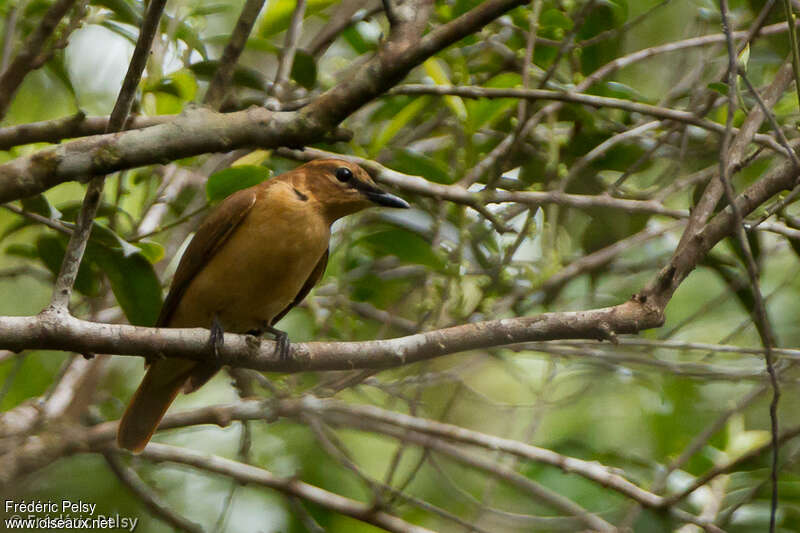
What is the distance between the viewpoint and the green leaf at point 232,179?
11.5 ft

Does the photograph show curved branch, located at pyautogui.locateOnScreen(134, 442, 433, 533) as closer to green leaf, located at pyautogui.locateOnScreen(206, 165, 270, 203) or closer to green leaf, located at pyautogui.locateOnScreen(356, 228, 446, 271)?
green leaf, located at pyautogui.locateOnScreen(356, 228, 446, 271)

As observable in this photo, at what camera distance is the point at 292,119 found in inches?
108

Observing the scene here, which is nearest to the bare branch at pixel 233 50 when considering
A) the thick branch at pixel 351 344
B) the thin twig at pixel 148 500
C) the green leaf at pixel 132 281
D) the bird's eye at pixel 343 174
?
the green leaf at pixel 132 281

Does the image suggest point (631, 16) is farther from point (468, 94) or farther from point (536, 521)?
point (536, 521)

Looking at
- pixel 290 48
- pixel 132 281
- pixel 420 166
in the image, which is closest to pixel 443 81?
pixel 420 166

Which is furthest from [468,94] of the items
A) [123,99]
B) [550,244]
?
[123,99]

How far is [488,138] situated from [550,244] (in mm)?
995

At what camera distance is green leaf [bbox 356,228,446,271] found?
3.94 meters

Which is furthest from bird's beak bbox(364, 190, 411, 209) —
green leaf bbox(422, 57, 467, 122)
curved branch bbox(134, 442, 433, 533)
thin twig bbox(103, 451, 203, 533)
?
thin twig bbox(103, 451, 203, 533)

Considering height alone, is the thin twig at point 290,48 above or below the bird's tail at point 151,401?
above

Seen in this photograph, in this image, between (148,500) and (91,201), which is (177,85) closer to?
(91,201)

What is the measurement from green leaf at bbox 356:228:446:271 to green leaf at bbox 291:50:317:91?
29.3 inches

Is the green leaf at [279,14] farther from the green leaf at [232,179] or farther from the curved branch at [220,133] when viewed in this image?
the curved branch at [220,133]

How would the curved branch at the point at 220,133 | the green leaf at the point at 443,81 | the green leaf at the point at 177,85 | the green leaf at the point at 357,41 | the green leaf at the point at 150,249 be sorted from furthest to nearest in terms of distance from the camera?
the green leaf at the point at 357,41 → the green leaf at the point at 443,81 → the green leaf at the point at 177,85 → the green leaf at the point at 150,249 → the curved branch at the point at 220,133
